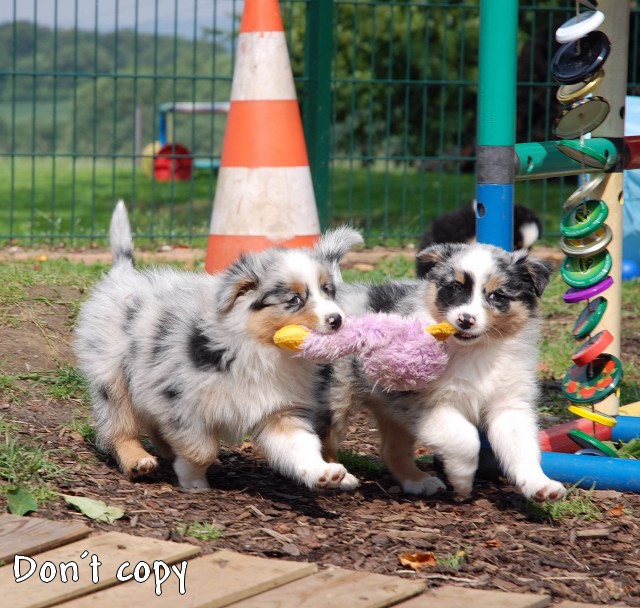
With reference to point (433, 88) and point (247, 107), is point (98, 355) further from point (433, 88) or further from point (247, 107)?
point (433, 88)

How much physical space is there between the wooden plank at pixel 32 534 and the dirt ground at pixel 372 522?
0.17 meters

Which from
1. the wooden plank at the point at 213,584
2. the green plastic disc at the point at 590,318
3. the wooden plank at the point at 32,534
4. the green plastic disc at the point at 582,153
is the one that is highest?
the green plastic disc at the point at 582,153

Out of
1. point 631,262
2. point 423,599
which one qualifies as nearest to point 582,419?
point 423,599

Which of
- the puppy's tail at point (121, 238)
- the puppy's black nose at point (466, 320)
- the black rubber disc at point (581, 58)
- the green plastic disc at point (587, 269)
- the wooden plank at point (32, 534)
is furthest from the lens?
the puppy's tail at point (121, 238)

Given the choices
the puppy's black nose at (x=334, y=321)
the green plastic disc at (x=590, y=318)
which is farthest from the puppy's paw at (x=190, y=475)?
the green plastic disc at (x=590, y=318)

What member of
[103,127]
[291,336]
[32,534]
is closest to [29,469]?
[32,534]

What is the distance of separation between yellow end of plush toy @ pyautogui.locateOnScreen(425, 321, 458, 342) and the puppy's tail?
1424 mm

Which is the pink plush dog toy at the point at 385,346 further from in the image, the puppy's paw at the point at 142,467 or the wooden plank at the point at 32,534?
the wooden plank at the point at 32,534

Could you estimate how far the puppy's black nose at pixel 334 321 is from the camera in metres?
3.69

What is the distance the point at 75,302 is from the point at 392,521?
2707mm

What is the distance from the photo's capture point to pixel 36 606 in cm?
268

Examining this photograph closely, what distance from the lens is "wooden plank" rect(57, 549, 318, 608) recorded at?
2732 millimetres

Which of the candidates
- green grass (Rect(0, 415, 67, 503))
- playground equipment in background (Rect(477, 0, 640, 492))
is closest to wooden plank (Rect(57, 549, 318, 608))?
green grass (Rect(0, 415, 67, 503))

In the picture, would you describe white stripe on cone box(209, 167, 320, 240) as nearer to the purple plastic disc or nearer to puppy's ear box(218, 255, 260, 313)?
the purple plastic disc
